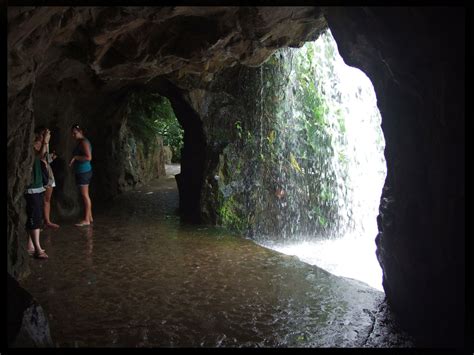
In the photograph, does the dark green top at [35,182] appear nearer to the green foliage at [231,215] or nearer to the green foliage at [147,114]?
the green foliage at [231,215]

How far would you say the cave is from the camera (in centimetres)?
348

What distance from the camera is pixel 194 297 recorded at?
507 cm

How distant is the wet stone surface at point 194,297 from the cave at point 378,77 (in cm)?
49

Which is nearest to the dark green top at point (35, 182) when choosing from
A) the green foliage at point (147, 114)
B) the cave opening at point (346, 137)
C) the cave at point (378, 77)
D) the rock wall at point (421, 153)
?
the cave at point (378, 77)

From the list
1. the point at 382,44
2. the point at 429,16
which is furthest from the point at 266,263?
the point at 429,16

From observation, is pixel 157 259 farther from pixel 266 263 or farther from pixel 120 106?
pixel 120 106

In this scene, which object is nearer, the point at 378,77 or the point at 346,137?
the point at 378,77

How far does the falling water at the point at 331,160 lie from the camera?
1059cm

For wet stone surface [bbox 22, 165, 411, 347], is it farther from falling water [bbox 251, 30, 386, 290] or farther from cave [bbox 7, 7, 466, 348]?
falling water [bbox 251, 30, 386, 290]

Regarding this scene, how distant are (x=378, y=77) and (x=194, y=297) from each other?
10.4 feet

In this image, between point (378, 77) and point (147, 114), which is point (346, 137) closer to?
point (378, 77)

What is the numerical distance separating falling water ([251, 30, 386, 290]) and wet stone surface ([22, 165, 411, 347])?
2.96 metres

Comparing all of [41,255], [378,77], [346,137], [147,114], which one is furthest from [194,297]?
[147,114]

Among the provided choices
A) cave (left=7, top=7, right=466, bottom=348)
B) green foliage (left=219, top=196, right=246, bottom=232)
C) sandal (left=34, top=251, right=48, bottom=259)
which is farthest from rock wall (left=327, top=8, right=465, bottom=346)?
green foliage (left=219, top=196, right=246, bottom=232)
